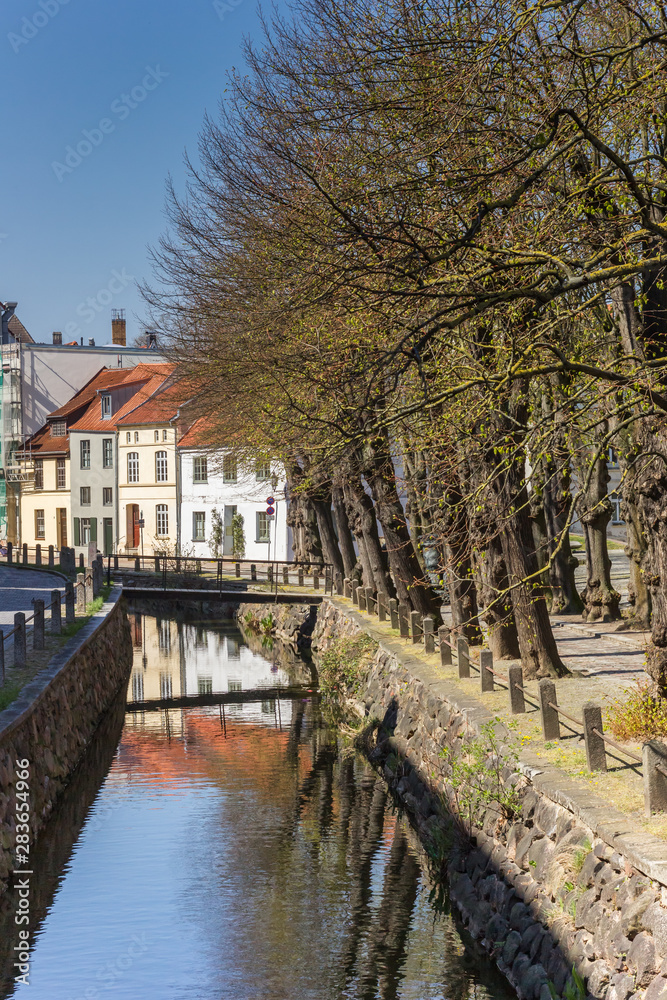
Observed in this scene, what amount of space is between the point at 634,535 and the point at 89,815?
12.0 meters

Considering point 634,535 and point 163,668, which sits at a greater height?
point 634,535

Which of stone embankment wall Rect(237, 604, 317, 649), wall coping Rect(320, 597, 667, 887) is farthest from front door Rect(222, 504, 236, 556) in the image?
wall coping Rect(320, 597, 667, 887)

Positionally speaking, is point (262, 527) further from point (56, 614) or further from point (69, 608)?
point (56, 614)

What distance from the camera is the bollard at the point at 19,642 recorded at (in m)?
17.7

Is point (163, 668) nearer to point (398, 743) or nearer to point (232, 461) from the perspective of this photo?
point (232, 461)

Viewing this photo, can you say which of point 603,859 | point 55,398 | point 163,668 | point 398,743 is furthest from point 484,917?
point 55,398

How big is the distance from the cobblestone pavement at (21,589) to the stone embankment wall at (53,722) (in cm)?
187

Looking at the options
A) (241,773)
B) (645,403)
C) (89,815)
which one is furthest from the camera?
(241,773)

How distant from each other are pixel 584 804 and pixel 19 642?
35.6 ft

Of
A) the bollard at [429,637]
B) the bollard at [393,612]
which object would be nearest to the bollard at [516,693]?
the bollard at [429,637]

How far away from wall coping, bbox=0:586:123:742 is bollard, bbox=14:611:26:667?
1.26ft

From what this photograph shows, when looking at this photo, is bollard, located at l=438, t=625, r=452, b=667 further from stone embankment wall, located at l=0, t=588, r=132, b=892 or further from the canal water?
stone embankment wall, located at l=0, t=588, r=132, b=892

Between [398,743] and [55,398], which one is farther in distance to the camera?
[55,398]

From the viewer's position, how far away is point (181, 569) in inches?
1935
